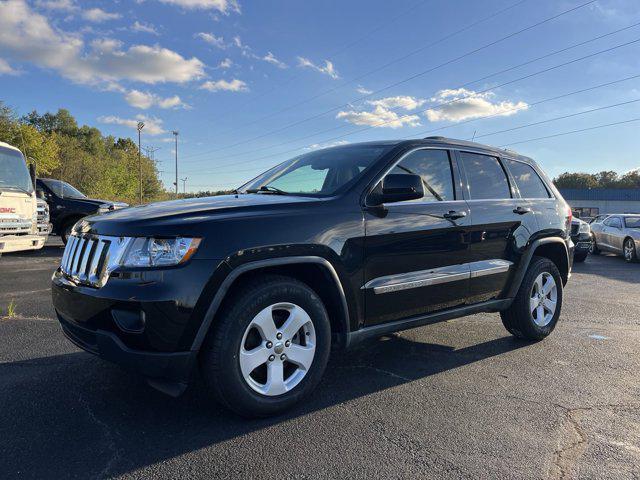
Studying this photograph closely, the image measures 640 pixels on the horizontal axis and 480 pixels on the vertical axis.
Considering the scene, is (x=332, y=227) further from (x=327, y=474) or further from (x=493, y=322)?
(x=493, y=322)

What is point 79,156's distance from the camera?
55.0 metres

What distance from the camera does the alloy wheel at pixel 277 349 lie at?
280 cm

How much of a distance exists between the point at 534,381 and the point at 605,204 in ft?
247

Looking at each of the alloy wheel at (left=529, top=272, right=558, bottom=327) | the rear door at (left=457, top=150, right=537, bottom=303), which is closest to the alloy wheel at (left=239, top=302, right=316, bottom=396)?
the rear door at (left=457, top=150, right=537, bottom=303)

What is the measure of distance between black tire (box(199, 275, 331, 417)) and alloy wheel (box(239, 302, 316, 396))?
32 millimetres

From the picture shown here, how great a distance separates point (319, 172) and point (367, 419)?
201 cm

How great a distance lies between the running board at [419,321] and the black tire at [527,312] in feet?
0.57

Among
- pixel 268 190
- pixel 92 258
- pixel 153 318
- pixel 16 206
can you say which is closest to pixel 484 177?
pixel 268 190

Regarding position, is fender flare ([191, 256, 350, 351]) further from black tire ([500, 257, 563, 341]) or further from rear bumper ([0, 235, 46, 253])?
rear bumper ([0, 235, 46, 253])

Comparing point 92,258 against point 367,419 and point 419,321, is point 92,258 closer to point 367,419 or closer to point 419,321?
point 367,419

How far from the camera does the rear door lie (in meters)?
4.01

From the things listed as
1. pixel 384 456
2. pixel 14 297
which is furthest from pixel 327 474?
pixel 14 297

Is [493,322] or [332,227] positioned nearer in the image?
[332,227]

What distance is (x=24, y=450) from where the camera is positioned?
2.48m
